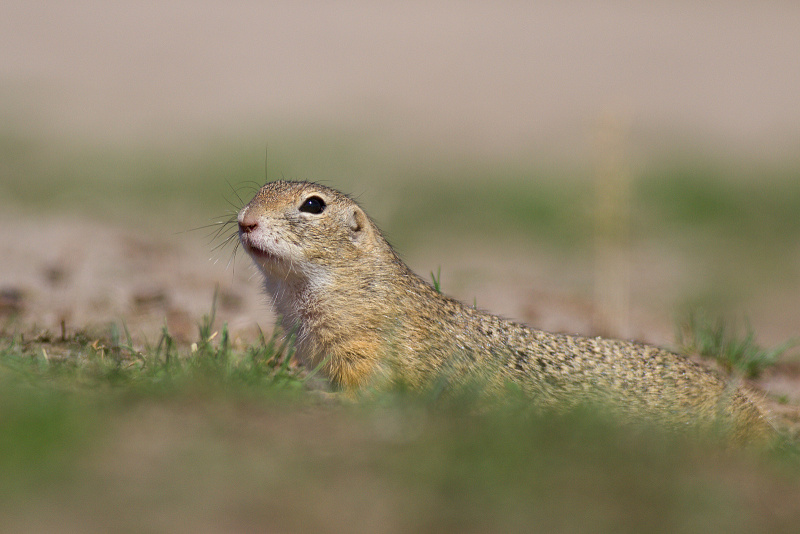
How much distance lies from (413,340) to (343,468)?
1635 mm

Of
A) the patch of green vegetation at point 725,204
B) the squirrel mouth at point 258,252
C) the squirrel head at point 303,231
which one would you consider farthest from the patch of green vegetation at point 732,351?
the patch of green vegetation at point 725,204

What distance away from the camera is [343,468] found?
3.23 metres

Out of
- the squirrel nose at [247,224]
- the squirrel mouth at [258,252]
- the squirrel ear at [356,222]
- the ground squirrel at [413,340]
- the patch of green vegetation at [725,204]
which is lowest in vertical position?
the ground squirrel at [413,340]

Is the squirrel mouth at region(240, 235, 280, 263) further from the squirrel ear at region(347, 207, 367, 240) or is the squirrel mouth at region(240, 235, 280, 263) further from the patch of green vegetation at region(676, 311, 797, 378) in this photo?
the patch of green vegetation at region(676, 311, 797, 378)

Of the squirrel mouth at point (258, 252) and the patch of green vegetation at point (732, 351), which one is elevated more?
the squirrel mouth at point (258, 252)

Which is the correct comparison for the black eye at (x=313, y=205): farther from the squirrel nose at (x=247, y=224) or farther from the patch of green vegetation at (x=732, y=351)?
the patch of green vegetation at (x=732, y=351)

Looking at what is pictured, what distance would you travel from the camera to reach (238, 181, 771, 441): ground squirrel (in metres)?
4.77

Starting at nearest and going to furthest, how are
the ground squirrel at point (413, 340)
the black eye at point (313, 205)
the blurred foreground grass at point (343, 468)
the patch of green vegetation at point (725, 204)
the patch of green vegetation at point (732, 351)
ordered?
the blurred foreground grass at point (343, 468)
the ground squirrel at point (413, 340)
the black eye at point (313, 205)
the patch of green vegetation at point (732, 351)
the patch of green vegetation at point (725, 204)

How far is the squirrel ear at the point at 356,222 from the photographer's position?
5270 mm

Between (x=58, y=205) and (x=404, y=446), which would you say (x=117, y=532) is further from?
(x=58, y=205)

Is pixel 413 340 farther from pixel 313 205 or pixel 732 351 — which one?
pixel 732 351

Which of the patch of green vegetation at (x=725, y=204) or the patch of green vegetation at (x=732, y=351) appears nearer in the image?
the patch of green vegetation at (x=732, y=351)

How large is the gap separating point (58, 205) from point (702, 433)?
25.1 feet

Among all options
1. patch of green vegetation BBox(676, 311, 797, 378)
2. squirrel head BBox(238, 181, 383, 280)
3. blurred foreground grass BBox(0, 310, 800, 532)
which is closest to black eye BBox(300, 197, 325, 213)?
squirrel head BBox(238, 181, 383, 280)
